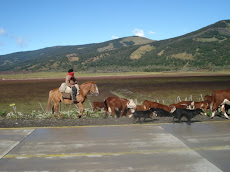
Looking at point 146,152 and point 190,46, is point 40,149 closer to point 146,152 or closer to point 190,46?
point 146,152

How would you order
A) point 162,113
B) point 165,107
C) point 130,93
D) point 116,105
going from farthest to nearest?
point 130,93 → point 116,105 → point 165,107 → point 162,113

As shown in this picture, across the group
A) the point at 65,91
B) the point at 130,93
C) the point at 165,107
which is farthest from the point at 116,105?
the point at 130,93

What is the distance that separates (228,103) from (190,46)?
190718mm

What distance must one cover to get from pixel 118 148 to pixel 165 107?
750 cm

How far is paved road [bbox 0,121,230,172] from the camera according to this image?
21.0 ft

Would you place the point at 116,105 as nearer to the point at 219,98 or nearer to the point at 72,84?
the point at 72,84

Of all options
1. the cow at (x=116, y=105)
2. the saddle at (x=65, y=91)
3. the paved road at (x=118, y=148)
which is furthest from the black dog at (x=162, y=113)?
the saddle at (x=65, y=91)

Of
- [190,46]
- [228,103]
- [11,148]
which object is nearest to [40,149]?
[11,148]

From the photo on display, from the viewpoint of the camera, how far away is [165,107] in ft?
47.8

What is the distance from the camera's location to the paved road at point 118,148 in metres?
6.39

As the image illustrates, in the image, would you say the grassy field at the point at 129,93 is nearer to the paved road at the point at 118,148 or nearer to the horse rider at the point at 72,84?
the horse rider at the point at 72,84

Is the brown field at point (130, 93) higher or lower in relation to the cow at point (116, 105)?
lower

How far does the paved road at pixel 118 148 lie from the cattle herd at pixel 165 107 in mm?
1064

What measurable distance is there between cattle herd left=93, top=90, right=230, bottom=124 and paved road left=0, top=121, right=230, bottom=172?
3.49 feet
